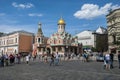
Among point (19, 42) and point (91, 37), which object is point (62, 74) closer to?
point (19, 42)

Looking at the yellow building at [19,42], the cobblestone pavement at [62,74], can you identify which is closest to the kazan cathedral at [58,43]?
the yellow building at [19,42]

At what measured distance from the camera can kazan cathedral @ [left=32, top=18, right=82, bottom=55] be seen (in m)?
79.4

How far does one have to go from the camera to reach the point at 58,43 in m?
80.1

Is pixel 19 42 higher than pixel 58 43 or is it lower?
higher

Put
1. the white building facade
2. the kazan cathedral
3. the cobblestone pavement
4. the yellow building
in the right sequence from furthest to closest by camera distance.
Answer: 1. the white building facade
2. the yellow building
3. the kazan cathedral
4. the cobblestone pavement

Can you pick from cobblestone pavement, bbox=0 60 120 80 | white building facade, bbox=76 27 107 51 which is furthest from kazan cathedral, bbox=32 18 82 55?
cobblestone pavement, bbox=0 60 120 80

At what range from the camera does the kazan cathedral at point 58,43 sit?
261 feet

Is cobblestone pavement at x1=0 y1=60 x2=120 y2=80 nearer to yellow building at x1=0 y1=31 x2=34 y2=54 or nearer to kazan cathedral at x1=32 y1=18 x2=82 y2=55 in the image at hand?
kazan cathedral at x1=32 y1=18 x2=82 y2=55

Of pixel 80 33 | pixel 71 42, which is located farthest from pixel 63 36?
pixel 80 33

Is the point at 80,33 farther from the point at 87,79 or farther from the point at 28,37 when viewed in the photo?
the point at 87,79

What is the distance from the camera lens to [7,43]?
93.0 meters

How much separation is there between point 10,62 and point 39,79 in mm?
18603

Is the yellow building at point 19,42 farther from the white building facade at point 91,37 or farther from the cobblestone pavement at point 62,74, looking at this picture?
the cobblestone pavement at point 62,74

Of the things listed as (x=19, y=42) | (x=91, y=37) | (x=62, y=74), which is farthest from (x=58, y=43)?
(x=62, y=74)
